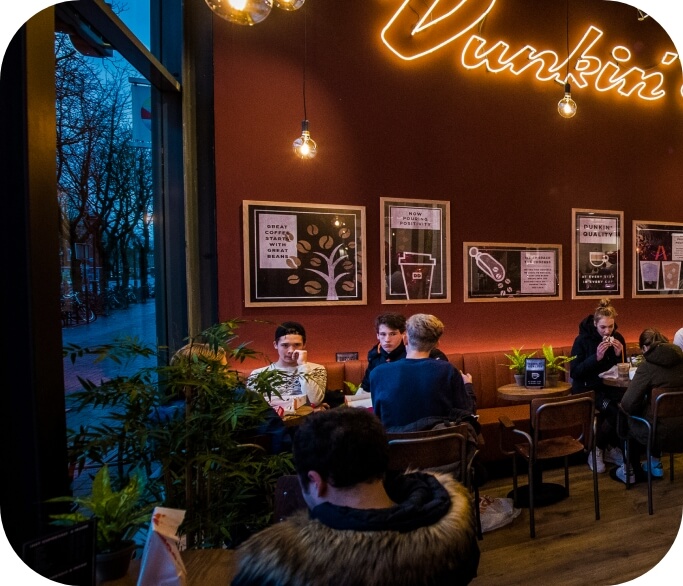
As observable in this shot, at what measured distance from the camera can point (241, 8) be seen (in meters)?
2.06

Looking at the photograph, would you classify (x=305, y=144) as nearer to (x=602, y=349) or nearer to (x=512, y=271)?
(x=512, y=271)

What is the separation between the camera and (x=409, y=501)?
1232 mm

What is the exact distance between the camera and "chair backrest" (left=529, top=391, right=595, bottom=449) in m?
2.97

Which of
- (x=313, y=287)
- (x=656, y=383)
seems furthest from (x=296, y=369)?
(x=656, y=383)

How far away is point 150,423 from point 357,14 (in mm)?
4180

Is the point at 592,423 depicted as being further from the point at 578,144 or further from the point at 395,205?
the point at 578,144

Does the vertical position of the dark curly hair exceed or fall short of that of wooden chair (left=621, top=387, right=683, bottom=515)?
it exceeds it

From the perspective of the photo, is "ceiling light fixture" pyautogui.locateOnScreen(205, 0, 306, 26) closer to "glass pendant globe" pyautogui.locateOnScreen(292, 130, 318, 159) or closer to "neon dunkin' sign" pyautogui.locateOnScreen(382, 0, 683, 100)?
"glass pendant globe" pyautogui.locateOnScreen(292, 130, 318, 159)

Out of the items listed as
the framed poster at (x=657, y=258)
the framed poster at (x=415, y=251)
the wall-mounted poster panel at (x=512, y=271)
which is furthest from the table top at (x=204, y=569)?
the framed poster at (x=657, y=258)

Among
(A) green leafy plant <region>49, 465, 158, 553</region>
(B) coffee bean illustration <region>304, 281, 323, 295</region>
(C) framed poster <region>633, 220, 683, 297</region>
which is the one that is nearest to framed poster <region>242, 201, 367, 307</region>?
(B) coffee bean illustration <region>304, 281, 323, 295</region>

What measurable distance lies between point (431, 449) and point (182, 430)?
121 cm

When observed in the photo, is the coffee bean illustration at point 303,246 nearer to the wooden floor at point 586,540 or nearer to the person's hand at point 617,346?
the wooden floor at point 586,540

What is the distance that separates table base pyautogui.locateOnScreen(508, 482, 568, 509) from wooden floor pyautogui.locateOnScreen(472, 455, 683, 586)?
50mm

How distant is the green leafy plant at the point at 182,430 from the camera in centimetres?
166
